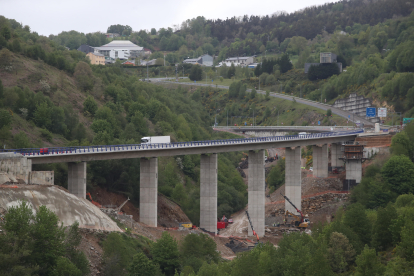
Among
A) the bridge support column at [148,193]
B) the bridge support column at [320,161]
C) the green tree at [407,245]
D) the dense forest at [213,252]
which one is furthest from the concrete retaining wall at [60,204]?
the bridge support column at [320,161]

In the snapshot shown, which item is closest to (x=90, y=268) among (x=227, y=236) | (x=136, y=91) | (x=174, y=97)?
(x=227, y=236)

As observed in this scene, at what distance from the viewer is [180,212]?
96.1 metres

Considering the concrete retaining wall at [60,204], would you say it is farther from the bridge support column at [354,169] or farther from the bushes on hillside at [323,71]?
the bushes on hillside at [323,71]

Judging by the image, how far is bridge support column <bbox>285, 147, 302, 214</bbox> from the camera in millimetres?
102125

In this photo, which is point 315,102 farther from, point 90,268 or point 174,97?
point 90,268

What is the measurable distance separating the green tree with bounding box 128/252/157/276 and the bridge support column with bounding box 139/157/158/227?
23.5 m

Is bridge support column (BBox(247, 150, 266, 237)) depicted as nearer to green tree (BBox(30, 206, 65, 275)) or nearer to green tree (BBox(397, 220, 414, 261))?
green tree (BBox(397, 220, 414, 261))

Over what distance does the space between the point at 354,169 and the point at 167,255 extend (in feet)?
185

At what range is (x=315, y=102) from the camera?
180750mm

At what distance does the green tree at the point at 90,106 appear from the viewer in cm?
11131

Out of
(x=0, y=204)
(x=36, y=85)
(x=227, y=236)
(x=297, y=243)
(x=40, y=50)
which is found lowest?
(x=227, y=236)

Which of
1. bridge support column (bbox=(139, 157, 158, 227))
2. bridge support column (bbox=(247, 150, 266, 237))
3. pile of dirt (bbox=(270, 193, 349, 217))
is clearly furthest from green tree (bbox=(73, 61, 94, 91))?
pile of dirt (bbox=(270, 193, 349, 217))

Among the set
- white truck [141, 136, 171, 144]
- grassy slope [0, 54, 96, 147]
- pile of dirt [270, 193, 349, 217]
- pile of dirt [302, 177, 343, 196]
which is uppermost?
grassy slope [0, 54, 96, 147]

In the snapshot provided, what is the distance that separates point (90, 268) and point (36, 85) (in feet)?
196
